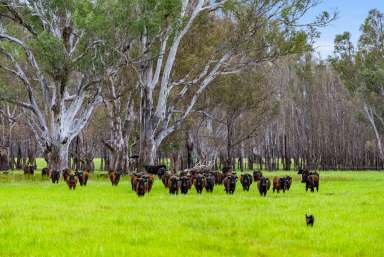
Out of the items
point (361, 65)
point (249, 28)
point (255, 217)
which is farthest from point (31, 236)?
point (361, 65)

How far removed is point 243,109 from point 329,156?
24.6 metres

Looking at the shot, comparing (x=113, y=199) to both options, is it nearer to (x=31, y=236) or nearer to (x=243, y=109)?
(x=31, y=236)

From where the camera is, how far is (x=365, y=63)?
6250 cm

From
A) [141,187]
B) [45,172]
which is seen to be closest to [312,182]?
[141,187]

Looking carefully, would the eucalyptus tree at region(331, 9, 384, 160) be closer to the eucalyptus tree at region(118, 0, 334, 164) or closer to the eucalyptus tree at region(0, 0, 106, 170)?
the eucalyptus tree at region(118, 0, 334, 164)

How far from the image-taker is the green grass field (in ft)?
33.0

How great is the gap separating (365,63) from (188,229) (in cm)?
5488

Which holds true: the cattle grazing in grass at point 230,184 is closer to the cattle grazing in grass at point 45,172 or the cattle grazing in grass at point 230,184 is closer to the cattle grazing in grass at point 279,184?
the cattle grazing in grass at point 279,184

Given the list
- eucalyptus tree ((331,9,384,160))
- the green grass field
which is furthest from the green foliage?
eucalyptus tree ((331,9,384,160))

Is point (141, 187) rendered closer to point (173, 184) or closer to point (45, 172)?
point (173, 184)

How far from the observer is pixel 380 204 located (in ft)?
60.2

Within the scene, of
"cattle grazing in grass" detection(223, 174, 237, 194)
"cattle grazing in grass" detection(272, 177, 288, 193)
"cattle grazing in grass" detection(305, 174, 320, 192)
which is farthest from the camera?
"cattle grazing in grass" detection(305, 174, 320, 192)

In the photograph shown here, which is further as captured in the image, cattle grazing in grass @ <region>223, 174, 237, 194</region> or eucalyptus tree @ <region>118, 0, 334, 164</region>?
eucalyptus tree @ <region>118, 0, 334, 164</region>

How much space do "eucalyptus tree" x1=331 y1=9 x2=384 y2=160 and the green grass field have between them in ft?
148
